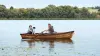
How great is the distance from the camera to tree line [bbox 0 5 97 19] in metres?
135

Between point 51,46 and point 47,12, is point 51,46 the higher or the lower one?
the higher one

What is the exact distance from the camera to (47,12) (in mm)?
136625

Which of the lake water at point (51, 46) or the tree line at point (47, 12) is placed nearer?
the lake water at point (51, 46)

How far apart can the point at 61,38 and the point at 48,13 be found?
300 ft

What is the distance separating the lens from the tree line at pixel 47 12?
13538cm

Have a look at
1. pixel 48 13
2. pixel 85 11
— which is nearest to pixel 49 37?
pixel 48 13

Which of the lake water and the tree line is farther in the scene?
the tree line

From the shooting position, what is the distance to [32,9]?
141 meters

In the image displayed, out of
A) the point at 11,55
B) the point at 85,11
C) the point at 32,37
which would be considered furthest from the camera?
the point at 85,11

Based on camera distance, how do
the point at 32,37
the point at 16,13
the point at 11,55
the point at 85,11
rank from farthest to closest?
the point at 85,11, the point at 16,13, the point at 32,37, the point at 11,55

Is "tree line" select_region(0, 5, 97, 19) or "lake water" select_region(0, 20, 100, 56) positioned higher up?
"lake water" select_region(0, 20, 100, 56)

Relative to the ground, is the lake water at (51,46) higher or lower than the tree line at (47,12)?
higher

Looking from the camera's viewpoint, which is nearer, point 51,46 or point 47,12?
point 51,46

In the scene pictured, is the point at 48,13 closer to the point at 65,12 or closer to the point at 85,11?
the point at 65,12
